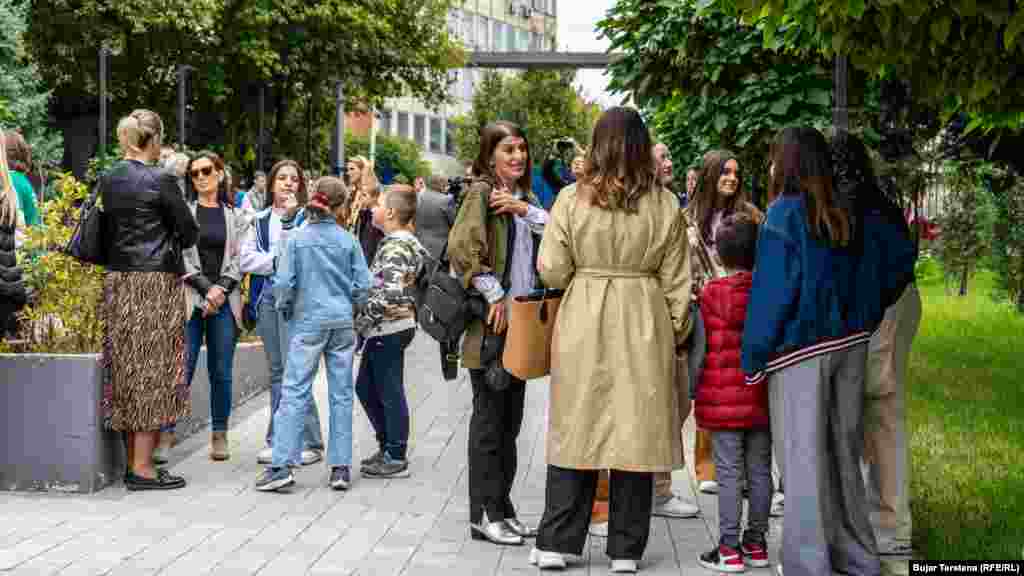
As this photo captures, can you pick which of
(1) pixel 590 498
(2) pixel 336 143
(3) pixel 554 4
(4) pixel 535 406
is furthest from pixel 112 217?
(3) pixel 554 4

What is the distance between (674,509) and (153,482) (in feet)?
9.51

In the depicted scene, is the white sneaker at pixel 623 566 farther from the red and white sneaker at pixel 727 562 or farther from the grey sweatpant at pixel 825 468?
the grey sweatpant at pixel 825 468

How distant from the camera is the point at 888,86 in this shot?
573 inches

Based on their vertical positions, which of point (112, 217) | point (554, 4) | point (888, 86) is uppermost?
→ point (554, 4)

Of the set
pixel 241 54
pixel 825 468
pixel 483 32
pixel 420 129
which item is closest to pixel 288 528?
pixel 825 468

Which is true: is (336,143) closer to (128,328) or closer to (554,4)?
(128,328)

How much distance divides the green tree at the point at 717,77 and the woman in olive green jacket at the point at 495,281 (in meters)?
6.22

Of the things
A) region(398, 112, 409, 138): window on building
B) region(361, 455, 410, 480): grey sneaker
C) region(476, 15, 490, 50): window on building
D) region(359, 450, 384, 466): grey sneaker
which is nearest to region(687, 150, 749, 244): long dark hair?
region(361, 455, 410, 480): grey sneaker

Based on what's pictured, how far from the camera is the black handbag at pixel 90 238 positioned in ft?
29.6

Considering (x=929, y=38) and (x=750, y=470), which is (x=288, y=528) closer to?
(x=750, y=470)

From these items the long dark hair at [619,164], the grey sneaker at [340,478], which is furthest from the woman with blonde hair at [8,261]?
the long dark hair at [619,164]

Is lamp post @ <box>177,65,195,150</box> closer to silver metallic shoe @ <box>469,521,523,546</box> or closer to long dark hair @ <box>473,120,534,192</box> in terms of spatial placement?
long dark hair @ <box>473,120,534,192</box>

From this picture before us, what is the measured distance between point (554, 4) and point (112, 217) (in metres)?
118

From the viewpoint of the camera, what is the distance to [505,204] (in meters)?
7.65
